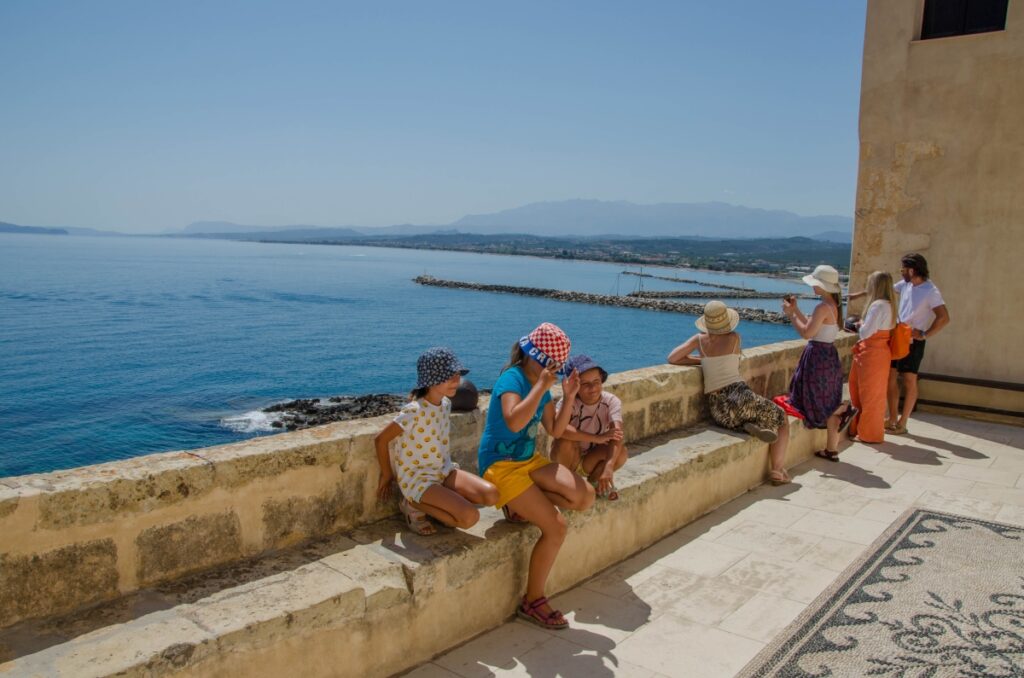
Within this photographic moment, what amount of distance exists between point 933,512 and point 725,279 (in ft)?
434

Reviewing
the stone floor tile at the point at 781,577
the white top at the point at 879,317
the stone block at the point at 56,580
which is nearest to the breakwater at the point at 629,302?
the white top at the point at 879,317

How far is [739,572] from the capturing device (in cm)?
421

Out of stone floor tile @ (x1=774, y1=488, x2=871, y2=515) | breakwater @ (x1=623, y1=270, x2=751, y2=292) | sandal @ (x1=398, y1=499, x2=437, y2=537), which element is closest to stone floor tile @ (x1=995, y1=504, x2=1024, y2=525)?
stone floor tile @ (x1=774, y1=488, x2=871, y2=515)

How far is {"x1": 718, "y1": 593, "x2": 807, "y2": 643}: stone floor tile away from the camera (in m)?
3.54

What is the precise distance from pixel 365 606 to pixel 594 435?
1.76 m

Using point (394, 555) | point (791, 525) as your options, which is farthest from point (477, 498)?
point (791, 525)

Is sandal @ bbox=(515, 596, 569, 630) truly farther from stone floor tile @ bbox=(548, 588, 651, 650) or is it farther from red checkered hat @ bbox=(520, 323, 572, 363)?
red checkered hat @ bbox=(520, 323, 572, 363)

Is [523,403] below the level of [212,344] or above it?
above

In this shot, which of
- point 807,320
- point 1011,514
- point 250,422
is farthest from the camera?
point 250,422

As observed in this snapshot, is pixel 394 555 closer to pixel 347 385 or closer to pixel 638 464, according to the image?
pixel 638 464

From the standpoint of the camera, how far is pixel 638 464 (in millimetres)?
4781

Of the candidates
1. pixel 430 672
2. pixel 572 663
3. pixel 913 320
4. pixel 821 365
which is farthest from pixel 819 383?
pixel 430 672

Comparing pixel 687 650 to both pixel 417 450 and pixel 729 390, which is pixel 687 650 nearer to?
pixel 417 450

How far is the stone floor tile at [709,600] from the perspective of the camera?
12.1 ft
